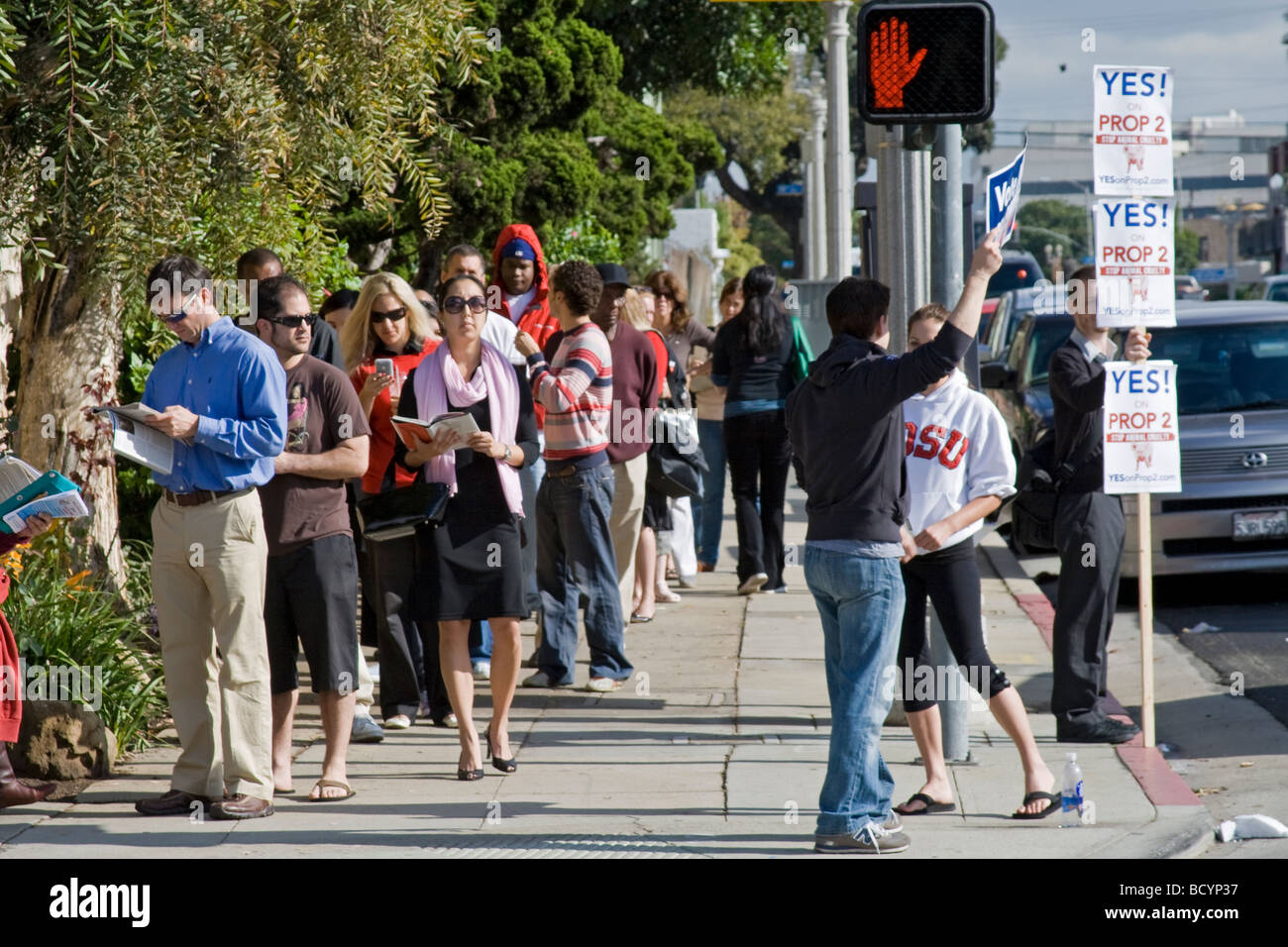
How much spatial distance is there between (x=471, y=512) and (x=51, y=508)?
5.40 ft

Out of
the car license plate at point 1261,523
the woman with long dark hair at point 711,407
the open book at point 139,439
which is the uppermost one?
the woman with long dark hair at point 711,407

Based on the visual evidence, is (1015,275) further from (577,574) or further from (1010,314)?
(577,574)

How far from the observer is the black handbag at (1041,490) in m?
7.33

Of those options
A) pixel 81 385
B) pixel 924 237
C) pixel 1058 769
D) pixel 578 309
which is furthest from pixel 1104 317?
pixel 81 385

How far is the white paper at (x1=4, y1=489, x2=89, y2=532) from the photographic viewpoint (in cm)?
594

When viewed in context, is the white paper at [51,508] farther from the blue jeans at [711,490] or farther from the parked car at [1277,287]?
the parked car at [1277,287]

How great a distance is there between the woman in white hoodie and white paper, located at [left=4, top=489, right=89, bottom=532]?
9.72 ft

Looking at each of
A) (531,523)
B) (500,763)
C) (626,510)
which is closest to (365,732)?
(500,763)

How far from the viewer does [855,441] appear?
5.50 meters

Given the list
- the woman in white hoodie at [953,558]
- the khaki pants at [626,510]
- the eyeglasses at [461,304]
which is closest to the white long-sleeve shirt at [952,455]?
the woman in white hoodie at [953,558]

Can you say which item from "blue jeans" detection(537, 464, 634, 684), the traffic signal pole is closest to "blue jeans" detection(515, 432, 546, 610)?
"blue jeans" detection(537, 464, 634, 684)

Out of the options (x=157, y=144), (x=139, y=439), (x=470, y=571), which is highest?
(x=157, y=144)

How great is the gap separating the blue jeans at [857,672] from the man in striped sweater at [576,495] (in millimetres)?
2805

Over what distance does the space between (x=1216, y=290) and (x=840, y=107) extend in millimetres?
53160
